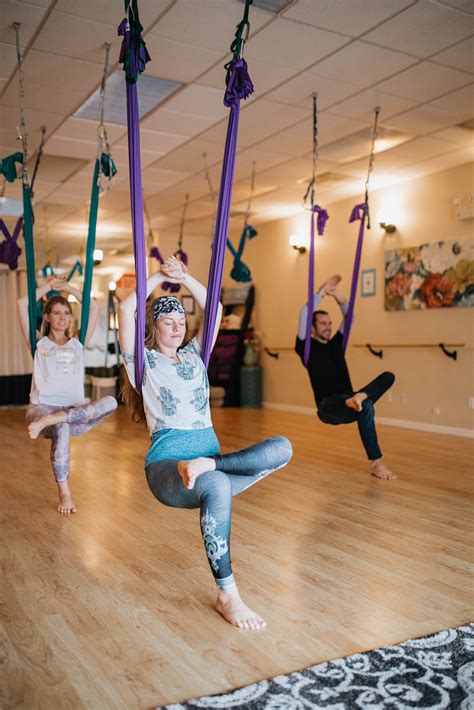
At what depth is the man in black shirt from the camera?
15.6 ft

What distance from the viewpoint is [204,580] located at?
2.71 meters

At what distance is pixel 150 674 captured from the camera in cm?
192

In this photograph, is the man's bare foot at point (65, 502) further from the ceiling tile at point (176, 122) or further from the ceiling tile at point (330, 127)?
the ceiling tile at point (330, 127)

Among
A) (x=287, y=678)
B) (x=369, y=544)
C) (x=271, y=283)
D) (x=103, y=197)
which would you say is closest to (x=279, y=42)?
(x=369, y=544)

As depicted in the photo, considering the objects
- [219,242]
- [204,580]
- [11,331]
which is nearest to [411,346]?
[219,242]

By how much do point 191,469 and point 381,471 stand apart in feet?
9.42

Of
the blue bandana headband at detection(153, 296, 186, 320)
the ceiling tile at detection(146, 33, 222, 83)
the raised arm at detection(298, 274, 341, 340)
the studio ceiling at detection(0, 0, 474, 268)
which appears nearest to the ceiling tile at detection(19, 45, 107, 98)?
the studio ceiling at detection(0, 0, 474, 268)

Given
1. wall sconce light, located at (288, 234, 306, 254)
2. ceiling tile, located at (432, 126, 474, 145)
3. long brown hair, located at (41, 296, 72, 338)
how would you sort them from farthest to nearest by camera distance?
1. wall sconce light, located at (288, 234, 306, 254)
2. ceiling tile, located at (432, 126, 474, 145)
3. long brown hair, located at (41, 296, 72, 338)

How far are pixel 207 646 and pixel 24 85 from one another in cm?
426

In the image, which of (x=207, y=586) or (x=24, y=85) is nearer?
(x=207, y=586)

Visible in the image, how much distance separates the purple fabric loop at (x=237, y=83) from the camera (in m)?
2.68

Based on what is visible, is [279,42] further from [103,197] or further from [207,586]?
[103,197]

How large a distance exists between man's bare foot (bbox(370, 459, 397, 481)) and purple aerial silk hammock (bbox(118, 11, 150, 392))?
272 centimetres

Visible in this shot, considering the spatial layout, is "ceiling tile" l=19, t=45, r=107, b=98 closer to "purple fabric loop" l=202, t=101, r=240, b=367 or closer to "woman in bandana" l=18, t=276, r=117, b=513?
"woman in bandana" l=18, t=276, r=117, b=513
